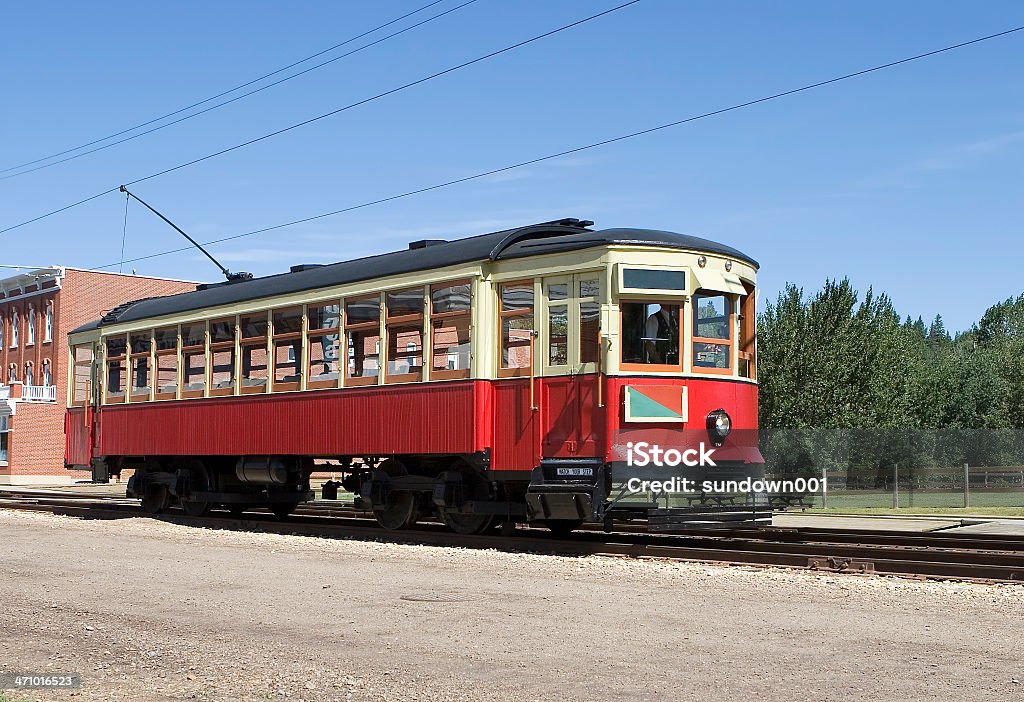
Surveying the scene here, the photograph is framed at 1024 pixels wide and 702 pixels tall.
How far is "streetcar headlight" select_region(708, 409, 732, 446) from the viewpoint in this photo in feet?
46.3

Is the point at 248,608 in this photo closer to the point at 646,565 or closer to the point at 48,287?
the point at 646,565

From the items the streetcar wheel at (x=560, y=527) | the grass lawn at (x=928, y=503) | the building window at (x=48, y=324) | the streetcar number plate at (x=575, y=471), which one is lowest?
the grass lawn at (x=928, y=503)

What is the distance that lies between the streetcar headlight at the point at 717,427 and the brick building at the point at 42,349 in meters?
43.3

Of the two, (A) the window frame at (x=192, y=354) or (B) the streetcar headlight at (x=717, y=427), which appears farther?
(A) the window frame at (x=192, y=354)

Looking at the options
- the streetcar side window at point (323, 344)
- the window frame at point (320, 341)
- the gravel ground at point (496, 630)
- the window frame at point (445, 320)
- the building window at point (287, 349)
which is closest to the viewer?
the gravel ground at point (496, 630)

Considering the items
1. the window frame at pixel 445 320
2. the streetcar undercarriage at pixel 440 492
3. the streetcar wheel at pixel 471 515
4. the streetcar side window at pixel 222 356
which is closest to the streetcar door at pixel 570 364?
the streetcar undercarriage at pixel 440 492

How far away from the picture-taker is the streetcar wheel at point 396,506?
1680 cm

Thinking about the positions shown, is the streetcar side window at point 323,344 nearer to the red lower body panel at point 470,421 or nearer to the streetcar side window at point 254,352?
the red lower body panel at point 470,421

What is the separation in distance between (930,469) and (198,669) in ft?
82.5

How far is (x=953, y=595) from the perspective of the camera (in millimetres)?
10477

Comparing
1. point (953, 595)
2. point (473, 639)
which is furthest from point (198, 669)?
point (953, 595)

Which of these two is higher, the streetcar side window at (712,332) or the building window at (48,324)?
the building window at (48,324)

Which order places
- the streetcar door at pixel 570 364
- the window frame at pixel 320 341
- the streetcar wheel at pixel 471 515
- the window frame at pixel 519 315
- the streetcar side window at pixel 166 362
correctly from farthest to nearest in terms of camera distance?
the streetcar side window at pixel 166 362 → the window frame at pixel 320 341 → the streetcar wheel at pixel 471 515 → the window frame at pixel 519 315 → the streetcar door at pixel 570 364

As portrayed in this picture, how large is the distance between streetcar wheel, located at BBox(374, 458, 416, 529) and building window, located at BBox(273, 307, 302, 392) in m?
2.01
